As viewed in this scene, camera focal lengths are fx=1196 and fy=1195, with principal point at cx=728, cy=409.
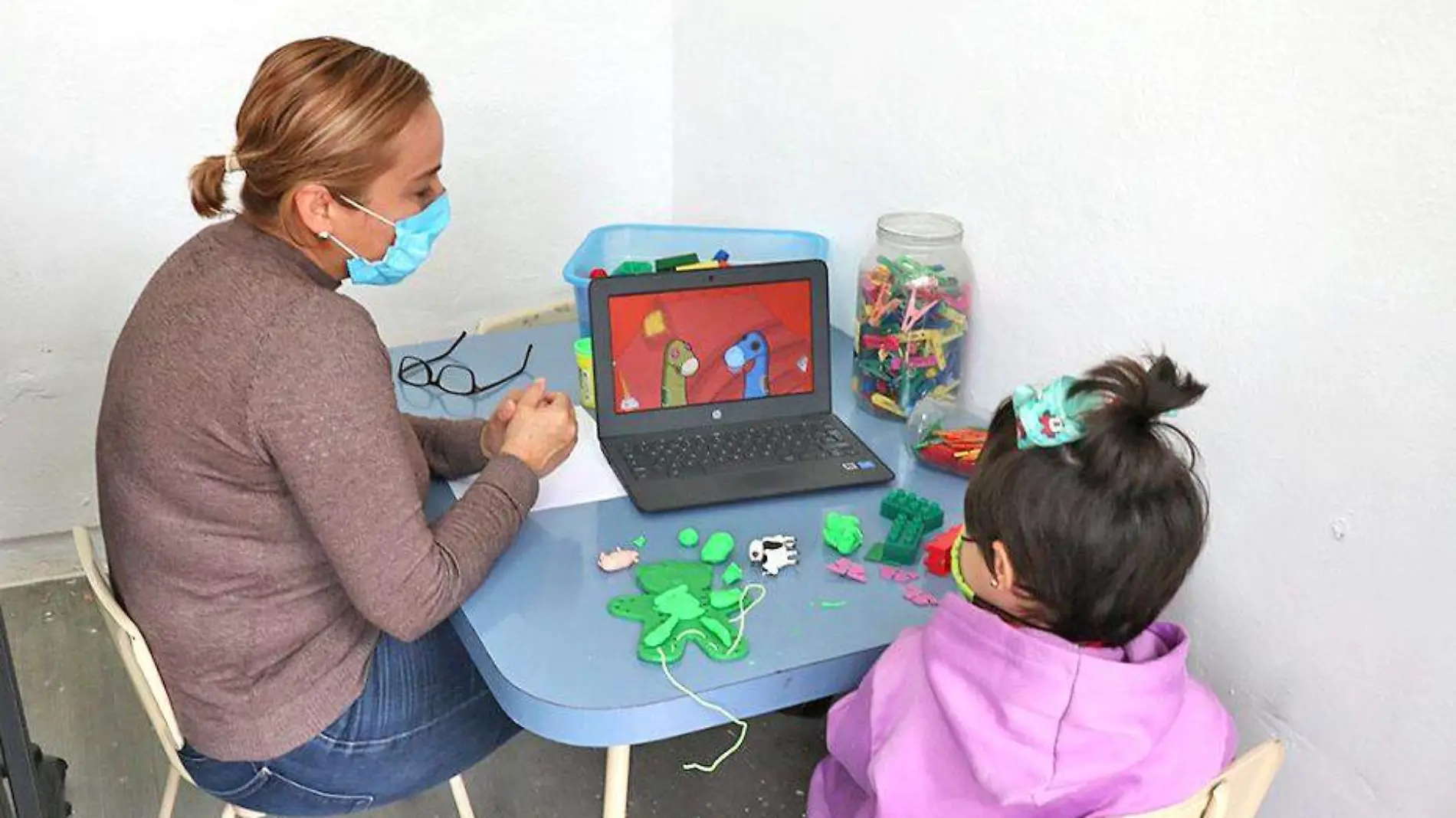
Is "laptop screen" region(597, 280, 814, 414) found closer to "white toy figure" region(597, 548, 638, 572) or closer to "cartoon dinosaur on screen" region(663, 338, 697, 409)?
"cartoon dinosaur on screen" region(663, 338, 697, 409)

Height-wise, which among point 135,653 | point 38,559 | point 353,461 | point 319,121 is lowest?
point 38,559

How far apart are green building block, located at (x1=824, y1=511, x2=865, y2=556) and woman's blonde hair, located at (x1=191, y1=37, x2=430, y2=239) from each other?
585mm

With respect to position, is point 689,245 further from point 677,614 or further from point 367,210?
point 677,614

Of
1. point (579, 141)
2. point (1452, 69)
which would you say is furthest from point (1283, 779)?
point (579, 141)

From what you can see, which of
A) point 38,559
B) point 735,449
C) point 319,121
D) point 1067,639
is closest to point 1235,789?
point 1067,639

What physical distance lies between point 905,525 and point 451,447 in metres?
0.54

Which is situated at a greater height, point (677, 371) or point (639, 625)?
point (677, 371)

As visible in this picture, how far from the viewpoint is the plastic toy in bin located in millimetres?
1411

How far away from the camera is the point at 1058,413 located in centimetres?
89

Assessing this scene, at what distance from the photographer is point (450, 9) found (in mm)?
2094

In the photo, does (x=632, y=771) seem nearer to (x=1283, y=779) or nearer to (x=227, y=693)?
(x=227, y=693)

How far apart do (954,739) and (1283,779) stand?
0.46 m

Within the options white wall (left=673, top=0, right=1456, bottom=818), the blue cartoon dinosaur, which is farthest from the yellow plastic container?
white wall (left=673, top=0, right=1456, bottom=818)

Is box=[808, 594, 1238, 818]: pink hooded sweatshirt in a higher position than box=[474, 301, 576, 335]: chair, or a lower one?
lower
